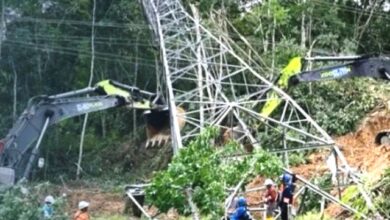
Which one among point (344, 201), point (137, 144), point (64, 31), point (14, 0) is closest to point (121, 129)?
point (137, 144)

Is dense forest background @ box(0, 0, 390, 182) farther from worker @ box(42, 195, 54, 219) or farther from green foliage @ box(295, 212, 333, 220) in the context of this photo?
worker @ box(42, 195, 54, 219)

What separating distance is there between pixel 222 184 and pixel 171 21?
12.3 metres

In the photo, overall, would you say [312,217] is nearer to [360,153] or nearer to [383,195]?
[383,195]

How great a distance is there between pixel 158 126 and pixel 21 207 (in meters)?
9.40

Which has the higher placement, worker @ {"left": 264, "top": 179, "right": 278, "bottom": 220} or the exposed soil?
worker @ {"left": 264, "top": 179, "right": 278, "bottom": 220}

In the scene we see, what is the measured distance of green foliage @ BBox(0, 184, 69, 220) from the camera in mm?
14969

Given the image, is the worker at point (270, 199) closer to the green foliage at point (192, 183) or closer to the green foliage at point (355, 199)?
the green foliage at point (355, 199)

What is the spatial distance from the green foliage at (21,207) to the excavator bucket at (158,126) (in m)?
7.12

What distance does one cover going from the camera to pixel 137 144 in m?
31.6

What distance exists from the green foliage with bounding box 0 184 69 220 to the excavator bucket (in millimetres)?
7119

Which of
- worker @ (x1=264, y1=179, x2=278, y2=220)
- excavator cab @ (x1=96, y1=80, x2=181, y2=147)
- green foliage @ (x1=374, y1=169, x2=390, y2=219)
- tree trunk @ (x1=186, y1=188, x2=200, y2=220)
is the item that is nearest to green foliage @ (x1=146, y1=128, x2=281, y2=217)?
tree trunk @ (x1=186, y1=188, x2=200, y2=220)

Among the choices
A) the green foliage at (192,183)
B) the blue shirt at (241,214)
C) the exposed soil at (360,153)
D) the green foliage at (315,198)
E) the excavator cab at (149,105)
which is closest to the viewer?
the green foliage at (192,183)

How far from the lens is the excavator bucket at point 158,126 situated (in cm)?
2289

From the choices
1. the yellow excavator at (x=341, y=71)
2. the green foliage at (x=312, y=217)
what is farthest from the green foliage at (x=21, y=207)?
the yellow excavator at (x=341, y=71)
